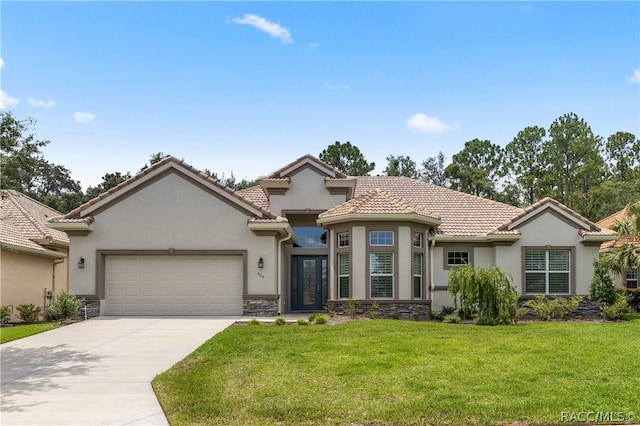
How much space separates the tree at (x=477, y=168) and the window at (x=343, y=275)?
2831 cm

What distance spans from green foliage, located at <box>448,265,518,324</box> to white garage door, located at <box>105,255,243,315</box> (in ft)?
23.5

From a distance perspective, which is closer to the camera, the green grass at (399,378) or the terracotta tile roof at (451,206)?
the green grass at (399,378)

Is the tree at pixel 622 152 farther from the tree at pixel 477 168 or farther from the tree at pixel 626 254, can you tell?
the tree at pixel 626 254

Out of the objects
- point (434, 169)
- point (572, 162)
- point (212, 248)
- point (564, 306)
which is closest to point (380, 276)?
point (212, 248)

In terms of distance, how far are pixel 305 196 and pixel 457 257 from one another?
6263 mm

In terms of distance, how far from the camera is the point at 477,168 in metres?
46.5

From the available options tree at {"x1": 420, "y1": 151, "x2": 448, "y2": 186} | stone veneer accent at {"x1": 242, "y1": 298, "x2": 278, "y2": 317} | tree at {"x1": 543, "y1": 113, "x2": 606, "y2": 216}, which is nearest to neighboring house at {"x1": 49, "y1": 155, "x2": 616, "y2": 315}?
stone veneer accent at {"x1": 242, "y1": 298, "x2": 278, "y2": 317}

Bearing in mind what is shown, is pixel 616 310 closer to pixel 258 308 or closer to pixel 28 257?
pixel 258 308

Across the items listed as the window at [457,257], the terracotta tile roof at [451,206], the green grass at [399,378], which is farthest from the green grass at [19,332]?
the window at [457,257]

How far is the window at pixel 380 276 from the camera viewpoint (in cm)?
1917

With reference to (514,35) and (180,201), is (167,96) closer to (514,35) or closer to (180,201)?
(180,201)

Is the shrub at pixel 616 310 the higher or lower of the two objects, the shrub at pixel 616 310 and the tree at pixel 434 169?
the lower

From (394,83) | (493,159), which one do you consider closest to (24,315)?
(394,83)

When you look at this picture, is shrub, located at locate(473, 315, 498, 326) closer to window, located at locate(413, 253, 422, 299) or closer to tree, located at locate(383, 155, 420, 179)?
window, located at locate(413, 253, 422, 299)
